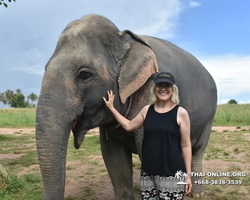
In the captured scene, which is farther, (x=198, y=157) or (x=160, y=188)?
(x=198, y=157)

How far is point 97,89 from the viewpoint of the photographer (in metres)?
2.77

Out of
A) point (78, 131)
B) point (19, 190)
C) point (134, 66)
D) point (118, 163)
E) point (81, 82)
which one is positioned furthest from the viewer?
point (19, 190)

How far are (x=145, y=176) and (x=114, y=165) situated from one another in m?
1.51

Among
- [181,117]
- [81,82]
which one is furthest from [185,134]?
[81,82]

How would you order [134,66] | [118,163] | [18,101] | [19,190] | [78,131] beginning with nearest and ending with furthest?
1. [78,131]
2. [134,66]
3. [118,163]
4. [19,190]
5. [18,101]

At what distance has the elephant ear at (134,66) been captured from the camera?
3.00 meters

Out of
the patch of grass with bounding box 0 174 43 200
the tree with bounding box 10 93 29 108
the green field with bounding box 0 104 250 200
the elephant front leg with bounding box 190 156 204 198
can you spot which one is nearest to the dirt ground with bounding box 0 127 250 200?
the green field with bounding box 0 104 250 200

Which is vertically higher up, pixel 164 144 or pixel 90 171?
pixel 164 144

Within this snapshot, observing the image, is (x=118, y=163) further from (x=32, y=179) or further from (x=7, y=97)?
(x=7, y=97)

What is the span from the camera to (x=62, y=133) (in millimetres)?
2516

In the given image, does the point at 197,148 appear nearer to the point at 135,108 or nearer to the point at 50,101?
the point at 135,108

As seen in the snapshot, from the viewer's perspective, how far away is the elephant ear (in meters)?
3.00

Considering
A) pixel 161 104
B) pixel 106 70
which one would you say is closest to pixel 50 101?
pixel 106 70

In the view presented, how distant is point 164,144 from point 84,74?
3.16 ft
